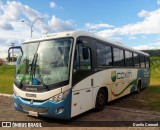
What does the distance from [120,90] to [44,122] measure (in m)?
5.52

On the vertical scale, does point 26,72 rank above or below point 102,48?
below

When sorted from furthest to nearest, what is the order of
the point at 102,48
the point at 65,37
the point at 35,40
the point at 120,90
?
the point at 120,90, the point at 102,48, the point at 35,40, the point at 65,37

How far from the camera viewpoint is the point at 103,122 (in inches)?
321

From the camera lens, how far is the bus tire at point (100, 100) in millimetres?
9594

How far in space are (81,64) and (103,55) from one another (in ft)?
7.66

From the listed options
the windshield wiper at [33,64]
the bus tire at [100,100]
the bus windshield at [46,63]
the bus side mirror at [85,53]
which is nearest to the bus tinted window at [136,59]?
the bus tire at [100,100]

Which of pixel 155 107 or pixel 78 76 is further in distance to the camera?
pixel 155 107

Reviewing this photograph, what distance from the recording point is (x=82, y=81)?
831 centimetres

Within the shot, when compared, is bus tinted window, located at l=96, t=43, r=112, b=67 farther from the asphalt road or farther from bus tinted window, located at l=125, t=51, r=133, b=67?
bus tinted window, located at l=125, t=51, r=133, b=67

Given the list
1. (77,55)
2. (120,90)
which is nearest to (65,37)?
(77,55)

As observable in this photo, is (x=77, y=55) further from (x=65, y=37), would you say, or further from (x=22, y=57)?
(x=22, y=57)

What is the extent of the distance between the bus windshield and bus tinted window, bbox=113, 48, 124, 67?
14.8 feet

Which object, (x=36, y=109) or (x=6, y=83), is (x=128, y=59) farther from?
(x=6, y=83)

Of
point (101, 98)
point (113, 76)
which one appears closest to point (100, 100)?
point (101, 98)
